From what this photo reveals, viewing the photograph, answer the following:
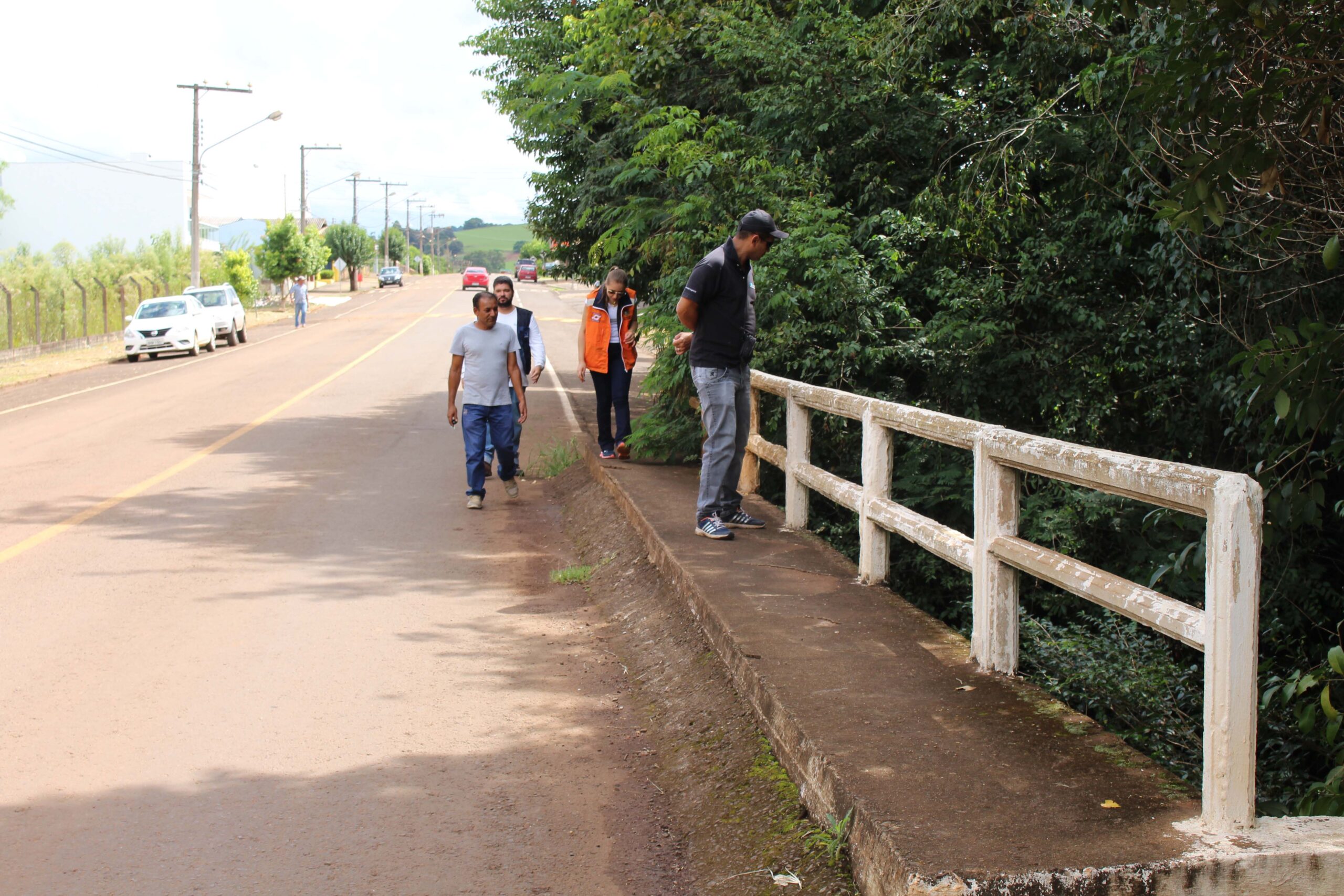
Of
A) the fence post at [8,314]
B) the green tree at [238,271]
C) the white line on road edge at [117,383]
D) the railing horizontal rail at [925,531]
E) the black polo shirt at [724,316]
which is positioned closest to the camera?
the railing horizontal rail at [925,531]

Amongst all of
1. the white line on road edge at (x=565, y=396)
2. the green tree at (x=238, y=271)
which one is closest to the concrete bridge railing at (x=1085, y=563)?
the white line on road edge at (x=565, y=396)

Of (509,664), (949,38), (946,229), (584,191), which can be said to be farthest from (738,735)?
(584,191)

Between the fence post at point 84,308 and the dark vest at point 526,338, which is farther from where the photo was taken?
the fence post at point 84,308

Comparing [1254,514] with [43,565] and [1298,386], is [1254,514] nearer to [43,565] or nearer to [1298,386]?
[1298,386]

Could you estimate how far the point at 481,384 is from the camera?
1041cm

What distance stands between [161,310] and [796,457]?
27.9 metres

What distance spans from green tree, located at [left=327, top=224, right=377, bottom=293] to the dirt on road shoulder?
7918 centimetres

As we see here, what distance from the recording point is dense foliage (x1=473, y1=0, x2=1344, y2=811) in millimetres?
6324

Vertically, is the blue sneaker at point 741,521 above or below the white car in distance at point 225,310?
below

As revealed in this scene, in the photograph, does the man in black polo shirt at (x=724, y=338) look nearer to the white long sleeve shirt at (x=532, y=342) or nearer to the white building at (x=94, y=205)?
the white long sleeve shirt at (x=532, y=342)

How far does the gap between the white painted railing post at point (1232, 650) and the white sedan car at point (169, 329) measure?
99.5 ft

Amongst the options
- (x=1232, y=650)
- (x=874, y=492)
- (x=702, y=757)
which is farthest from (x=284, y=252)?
(x=1232, y=650)

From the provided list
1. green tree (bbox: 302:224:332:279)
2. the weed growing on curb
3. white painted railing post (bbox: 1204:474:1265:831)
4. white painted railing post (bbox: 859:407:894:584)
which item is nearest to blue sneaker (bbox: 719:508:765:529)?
white painted railing post (bbox: 859:407:894:584)

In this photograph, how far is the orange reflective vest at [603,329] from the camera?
10977 mm
